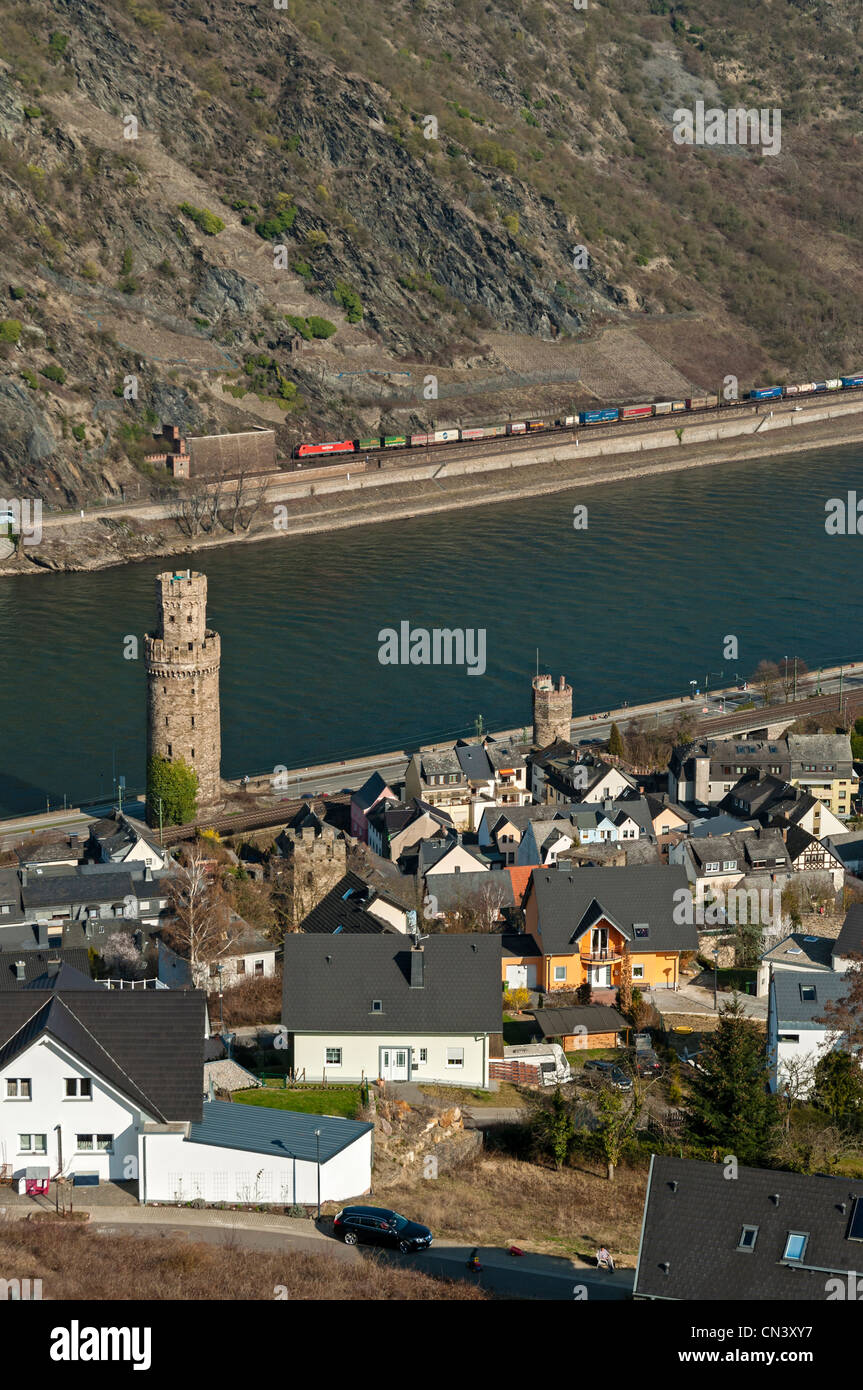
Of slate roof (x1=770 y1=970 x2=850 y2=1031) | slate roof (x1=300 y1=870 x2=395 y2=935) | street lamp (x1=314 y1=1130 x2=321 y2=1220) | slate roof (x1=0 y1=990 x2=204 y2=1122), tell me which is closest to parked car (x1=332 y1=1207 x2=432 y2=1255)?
street lamp (x1=314 y1=1130 x2=321 y2=1220)

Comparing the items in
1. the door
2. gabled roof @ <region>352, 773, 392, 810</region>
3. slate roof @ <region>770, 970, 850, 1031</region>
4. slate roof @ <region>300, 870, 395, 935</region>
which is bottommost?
the door

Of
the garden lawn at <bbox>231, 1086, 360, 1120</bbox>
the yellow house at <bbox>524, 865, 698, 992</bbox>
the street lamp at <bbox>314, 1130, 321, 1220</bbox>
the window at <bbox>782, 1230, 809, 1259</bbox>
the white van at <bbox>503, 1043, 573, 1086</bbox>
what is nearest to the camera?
the window at <bbox>782, 1230, 809, 1259</bbox>

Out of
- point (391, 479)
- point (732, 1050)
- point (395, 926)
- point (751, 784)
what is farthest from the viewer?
point (391, 479)

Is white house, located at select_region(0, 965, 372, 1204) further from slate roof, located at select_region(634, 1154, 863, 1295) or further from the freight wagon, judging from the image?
the freight wagon

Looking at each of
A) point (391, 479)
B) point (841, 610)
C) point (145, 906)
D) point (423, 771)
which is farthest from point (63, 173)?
point (145, 906)

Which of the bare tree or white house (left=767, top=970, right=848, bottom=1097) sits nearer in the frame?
white house (left=767, top=970, right=848, bottom=1097)

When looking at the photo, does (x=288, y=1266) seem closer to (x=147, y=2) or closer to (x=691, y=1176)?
(x=691, y=1176)

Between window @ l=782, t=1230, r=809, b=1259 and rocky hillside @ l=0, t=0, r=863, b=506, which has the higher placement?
rocky hillside @ l=0, t=0, r=863, b=506

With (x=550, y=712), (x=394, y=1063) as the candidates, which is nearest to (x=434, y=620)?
(x=550, y=712)

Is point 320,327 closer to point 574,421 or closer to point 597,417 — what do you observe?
point 574,421
